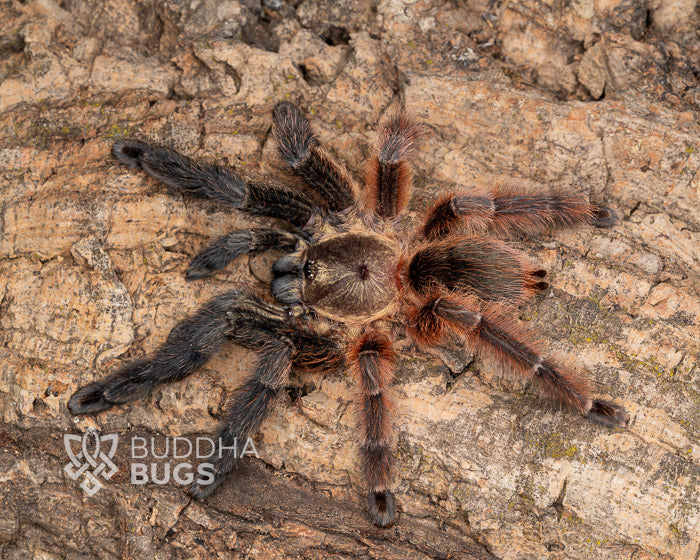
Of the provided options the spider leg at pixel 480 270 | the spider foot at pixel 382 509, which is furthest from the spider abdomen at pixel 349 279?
the spider foot at pixel 382 509

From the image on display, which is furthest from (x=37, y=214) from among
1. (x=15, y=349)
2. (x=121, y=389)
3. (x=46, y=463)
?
(x=46, y=463)

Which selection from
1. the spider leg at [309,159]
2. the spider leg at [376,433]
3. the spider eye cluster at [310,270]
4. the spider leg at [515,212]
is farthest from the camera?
the spider leg at [309,159]

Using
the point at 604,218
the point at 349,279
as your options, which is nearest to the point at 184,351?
the point at 349,279

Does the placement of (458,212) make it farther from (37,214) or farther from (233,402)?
(37,214)

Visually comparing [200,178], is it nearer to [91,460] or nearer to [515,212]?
[91,460]

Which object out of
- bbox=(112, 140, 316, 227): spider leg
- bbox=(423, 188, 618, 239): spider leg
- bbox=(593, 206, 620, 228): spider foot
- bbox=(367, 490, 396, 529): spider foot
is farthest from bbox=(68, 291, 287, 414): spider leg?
bbox=(593, 206, 620, 228): spider foot

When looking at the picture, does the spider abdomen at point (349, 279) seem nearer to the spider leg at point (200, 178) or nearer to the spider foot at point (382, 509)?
the spider leg at point (200, 178)
